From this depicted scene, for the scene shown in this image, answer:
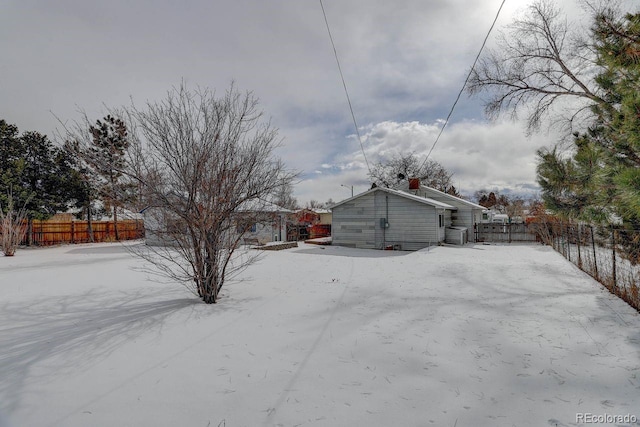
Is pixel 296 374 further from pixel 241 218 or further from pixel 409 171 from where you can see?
pixel 409 171

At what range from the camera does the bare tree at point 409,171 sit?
34531 mm

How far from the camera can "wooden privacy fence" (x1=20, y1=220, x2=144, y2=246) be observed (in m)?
18.2

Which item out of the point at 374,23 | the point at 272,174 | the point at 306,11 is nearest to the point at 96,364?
the point at 272,174

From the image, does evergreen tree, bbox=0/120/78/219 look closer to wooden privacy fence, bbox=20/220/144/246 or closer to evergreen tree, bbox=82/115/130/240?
wooden privacy fence, bbox=20/220/144/246

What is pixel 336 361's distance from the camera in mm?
2938

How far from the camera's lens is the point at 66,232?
19375 millimetres

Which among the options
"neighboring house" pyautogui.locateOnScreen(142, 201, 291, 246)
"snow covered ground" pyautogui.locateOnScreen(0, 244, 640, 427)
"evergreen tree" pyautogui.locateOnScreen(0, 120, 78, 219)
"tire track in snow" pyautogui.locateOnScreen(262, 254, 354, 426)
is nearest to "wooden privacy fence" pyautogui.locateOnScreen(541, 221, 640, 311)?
"snow covered ground" pyautogui.locateOnScreen(0, 244, 640, 427)

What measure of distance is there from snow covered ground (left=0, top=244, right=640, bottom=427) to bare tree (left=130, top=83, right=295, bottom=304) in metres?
1.07

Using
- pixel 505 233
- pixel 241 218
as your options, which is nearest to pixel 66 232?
pixel 241 218

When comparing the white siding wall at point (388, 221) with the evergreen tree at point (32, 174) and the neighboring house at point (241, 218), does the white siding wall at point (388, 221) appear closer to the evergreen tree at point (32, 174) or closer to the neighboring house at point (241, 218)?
the neighboring house at point (241, 218)

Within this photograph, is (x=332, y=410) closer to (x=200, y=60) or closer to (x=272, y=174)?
(x=272, y=174)

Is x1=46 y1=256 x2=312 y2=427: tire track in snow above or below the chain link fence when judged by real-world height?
below

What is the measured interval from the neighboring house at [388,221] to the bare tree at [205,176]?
10.2 m

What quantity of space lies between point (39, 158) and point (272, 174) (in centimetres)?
2217
